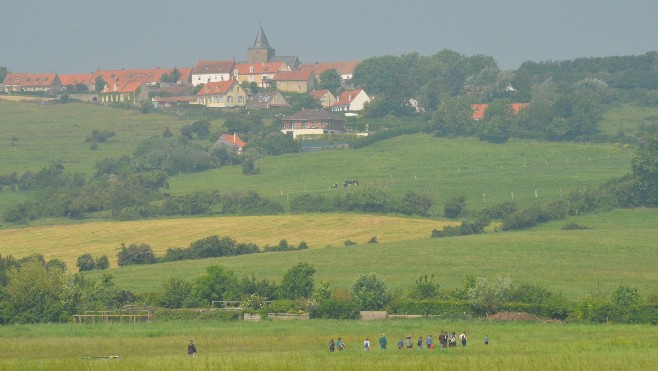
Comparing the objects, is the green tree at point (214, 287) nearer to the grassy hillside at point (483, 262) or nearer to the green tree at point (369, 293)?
the grassy hillside at point (483, 262)

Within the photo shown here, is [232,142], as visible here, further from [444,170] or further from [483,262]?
[483,262]

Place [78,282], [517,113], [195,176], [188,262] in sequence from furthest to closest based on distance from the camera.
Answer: [517,113] → [195,176] → [188,262] → [78,282]

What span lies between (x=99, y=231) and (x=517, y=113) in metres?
70.1

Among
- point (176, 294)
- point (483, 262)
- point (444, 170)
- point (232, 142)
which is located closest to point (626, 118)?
point (444, 170)

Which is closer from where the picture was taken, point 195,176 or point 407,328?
point 407,328

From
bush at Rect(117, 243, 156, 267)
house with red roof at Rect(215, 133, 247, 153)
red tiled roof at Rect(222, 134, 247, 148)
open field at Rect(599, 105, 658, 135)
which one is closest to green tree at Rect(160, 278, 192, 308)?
bush at Rect(117, 243, 156, 267)

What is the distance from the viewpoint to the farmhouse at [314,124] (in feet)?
577

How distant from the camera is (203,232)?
376 feet

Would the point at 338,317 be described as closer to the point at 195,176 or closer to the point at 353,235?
the point at 353,235

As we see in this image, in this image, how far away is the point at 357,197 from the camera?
123312 millimetres

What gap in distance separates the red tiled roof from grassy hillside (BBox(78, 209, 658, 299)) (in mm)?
62325

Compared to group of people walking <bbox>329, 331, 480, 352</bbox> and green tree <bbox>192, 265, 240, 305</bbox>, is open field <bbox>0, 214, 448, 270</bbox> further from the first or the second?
group of people walking <bbox>329, 331, 480, 352</bbox>

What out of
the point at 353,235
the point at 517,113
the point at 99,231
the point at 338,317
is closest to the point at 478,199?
the point at 353,235

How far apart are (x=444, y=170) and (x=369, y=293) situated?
75565 millimetres
